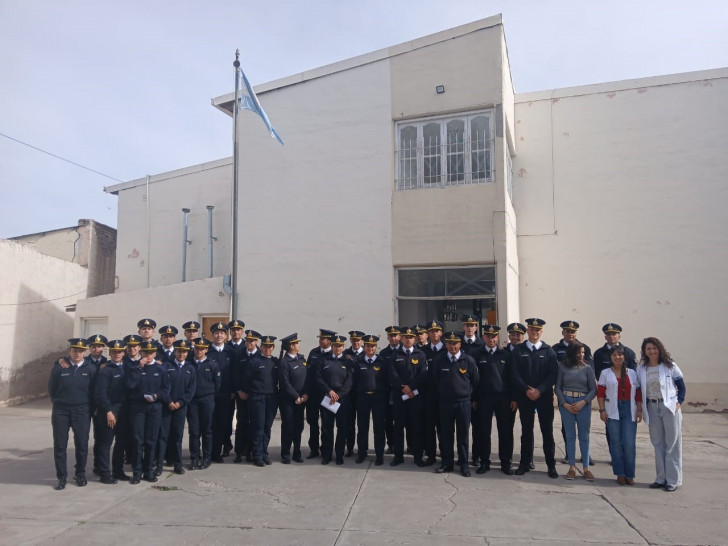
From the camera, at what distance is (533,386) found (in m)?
7.17

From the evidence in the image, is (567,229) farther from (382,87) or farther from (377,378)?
(377,378)

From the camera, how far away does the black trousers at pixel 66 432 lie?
677cm

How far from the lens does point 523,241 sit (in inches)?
496

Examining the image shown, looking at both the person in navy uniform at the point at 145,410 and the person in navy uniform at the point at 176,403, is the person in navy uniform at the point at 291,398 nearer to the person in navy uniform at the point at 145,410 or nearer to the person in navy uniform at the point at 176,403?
the person in navy uniform at the point at 176,403

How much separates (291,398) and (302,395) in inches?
6.1

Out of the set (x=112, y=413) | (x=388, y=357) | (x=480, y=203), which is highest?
(x=480, y=203)

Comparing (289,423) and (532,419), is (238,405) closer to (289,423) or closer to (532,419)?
(289,423)

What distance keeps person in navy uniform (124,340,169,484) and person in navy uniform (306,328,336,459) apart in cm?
195

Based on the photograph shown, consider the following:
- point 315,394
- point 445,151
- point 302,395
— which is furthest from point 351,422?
point 445,151

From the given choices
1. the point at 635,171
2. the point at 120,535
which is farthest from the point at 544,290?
the point at 120,535

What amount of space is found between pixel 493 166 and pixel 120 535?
337 inches

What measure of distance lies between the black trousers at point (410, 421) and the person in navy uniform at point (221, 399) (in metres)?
2.34

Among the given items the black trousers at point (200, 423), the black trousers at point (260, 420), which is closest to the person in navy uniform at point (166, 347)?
the black trousers at point (200, 423)

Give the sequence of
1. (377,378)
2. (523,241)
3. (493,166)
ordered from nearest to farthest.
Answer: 1. (377,378)
2. (493,166)
3. (523,241)
